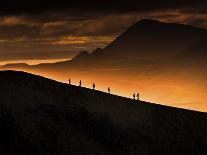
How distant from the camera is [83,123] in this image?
91188 mm

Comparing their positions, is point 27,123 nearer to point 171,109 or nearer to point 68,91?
point 68,91

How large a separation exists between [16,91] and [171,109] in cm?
3224

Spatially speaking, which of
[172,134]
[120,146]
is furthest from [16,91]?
[172,134]

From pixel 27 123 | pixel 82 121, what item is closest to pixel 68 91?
pixel 82 121

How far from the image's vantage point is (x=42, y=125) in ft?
281

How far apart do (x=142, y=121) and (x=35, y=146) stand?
25215 mm

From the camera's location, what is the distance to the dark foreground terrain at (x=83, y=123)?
82375 mm

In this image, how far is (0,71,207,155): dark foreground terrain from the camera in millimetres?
82375

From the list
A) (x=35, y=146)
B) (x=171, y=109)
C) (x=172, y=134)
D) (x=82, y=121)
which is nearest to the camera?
(x=35, y=146)

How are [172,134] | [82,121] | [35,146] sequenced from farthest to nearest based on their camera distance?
[172,134], [82,121], [35,146]

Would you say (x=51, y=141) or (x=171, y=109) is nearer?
(x=51, y=141)

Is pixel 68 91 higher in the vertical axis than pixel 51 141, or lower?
higher

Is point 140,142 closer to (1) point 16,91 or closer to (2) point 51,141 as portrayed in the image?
(2) point 51,141

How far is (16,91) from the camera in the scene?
298ft
